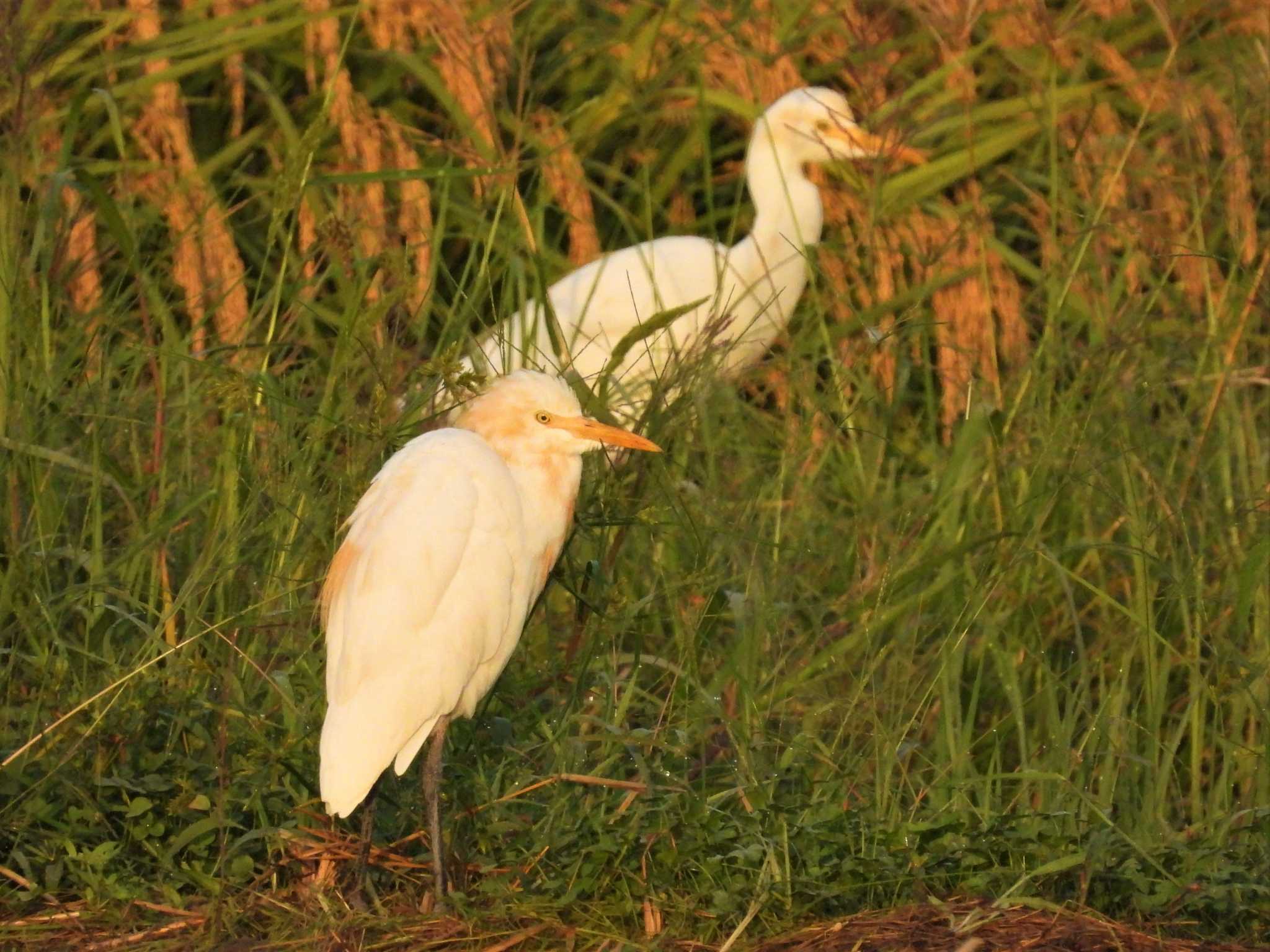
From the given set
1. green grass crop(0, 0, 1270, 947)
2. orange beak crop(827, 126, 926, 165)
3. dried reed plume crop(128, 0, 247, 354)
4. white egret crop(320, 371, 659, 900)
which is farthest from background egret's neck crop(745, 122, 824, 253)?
white egret crop(320, 371, 659, 900)

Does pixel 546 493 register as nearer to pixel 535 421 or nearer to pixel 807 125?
pixel 535 421

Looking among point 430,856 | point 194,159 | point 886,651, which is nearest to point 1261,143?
point 886,651

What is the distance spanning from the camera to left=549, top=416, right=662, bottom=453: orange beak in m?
2.74

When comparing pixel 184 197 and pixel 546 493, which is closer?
pixel 546 493

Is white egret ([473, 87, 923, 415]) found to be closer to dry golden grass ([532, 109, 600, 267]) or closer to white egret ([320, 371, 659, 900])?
dry golden grass ([532, 109, 600, 267])

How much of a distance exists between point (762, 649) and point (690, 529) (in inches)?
8.6

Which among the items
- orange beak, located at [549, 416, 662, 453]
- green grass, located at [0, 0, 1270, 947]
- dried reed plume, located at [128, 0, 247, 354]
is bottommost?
green grass, located at [0, 0, 1270, 947]

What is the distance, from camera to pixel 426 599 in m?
2.63

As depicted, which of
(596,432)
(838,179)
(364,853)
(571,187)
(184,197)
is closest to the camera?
(364,853)

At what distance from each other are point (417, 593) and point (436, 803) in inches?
11.3

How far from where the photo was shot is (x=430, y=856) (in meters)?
2.66

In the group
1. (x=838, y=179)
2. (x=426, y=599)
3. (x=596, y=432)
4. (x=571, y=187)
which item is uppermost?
(x=571, y=187)

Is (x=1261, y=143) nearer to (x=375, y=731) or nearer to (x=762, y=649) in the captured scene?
(x=762, y=649)

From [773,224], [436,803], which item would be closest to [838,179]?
[773,224]
